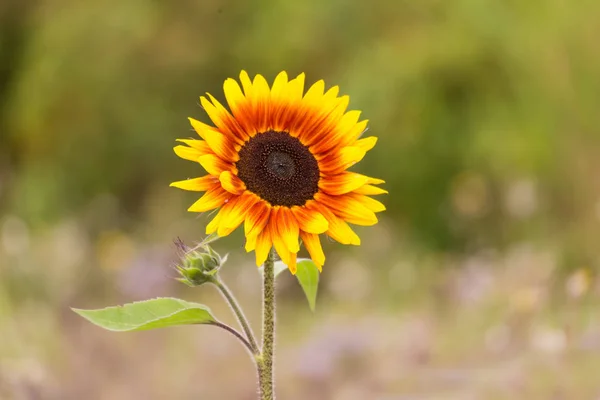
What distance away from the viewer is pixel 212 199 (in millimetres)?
722

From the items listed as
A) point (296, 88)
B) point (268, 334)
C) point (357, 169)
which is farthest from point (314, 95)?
point (357, 169)

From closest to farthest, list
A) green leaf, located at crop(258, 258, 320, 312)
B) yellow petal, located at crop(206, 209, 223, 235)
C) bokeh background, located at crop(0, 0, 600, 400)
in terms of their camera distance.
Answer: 1. yellow petal, located at crop(206, 209, 223, 235)
2. green leaf, located at crop(258, 258, 320, 312)
3. bokeh background, located at crop(0, 0, 600, 400)

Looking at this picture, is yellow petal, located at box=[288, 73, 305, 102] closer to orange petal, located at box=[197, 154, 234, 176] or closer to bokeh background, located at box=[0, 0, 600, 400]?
orange petal, located at box=[197, 154, 234, 176]

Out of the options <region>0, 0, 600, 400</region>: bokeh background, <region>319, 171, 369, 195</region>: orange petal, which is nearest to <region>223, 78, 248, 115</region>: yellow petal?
<region>319, 171, 369, 195</region>: orange petal

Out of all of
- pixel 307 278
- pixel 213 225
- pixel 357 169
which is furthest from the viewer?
pixel 357 169

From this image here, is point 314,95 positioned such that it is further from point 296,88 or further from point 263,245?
point 263,245

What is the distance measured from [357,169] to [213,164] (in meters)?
2.58

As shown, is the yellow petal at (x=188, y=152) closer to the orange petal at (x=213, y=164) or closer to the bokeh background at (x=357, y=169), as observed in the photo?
the orange petal at (x=213, y=164)

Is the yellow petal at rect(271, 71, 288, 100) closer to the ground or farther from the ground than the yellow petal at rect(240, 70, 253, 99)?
farther from the ground

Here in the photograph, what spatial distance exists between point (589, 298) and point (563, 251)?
0.75 m

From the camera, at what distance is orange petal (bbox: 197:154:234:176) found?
0.71 meters

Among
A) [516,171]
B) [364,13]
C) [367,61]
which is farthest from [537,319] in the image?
[364,13]

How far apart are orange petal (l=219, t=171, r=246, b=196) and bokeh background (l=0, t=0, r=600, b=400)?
3.06 ft

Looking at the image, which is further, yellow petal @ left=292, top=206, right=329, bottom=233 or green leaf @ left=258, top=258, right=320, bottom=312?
green leaf @ left=258, top=258, right=320, bottom=312
